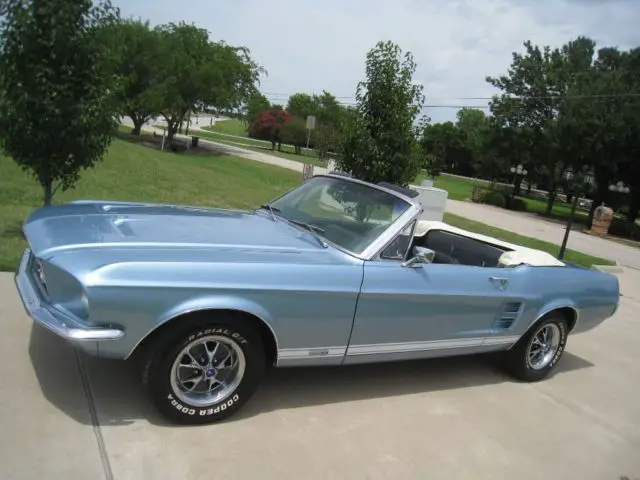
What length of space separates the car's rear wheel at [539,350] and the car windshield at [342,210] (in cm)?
179

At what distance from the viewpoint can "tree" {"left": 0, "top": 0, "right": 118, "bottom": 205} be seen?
631 cm

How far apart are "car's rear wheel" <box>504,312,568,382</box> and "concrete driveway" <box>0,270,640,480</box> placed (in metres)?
0.13

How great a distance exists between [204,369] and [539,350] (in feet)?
10.9

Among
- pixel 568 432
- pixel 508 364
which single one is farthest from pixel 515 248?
pixel 568 432

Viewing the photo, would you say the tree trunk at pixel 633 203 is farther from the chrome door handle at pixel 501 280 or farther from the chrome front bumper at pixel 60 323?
the chrome front bumper at pixel 60 323

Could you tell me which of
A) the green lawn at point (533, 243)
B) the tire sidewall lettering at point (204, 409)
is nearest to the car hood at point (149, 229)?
the tire sidewall lettering at point (204, 409)

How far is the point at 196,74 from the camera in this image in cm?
3731

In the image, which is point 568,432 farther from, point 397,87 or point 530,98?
point 530,98

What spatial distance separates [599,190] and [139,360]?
32532mm

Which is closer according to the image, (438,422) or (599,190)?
(438,422)

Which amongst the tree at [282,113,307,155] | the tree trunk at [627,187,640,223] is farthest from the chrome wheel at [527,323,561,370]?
Result: the tree at [282,113,307,155]

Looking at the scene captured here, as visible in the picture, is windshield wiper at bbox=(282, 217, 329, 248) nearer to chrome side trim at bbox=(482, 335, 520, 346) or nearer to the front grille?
chrome side trim at bbox=(482, 335, 520, 346)

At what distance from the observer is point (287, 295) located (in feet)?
11.6

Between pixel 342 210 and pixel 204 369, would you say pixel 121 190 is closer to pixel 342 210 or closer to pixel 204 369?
pixel 342 210
